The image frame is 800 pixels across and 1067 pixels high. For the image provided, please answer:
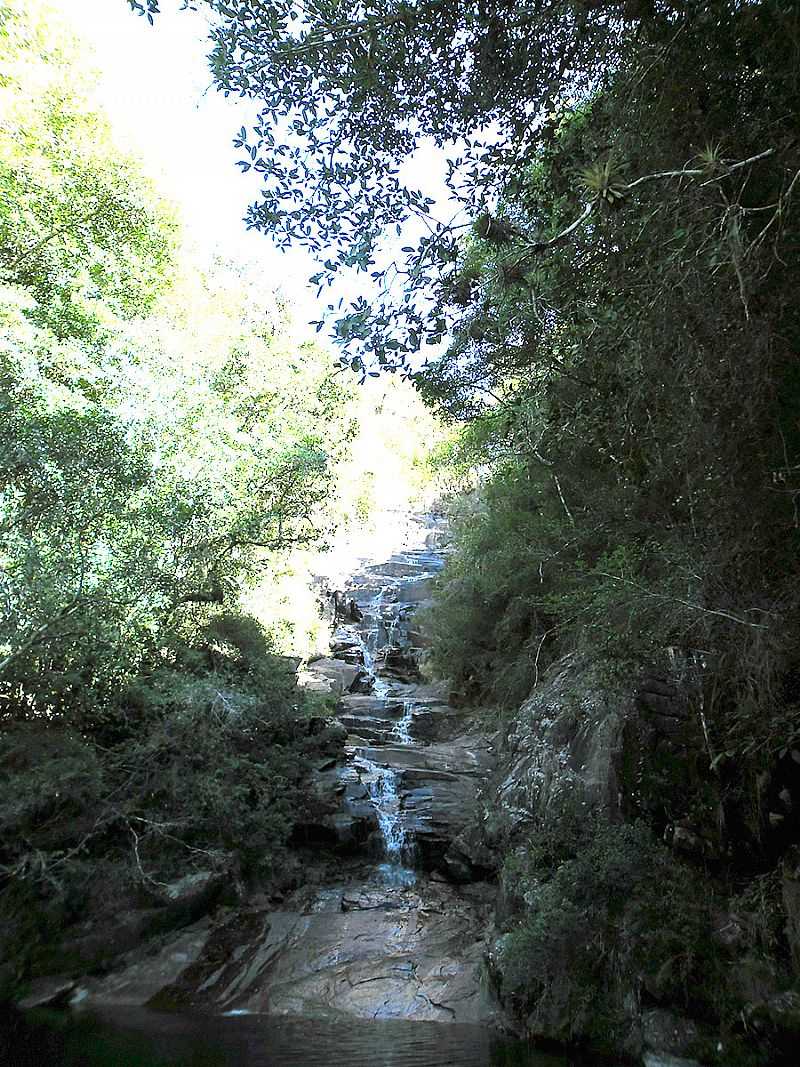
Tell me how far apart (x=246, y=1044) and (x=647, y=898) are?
410 centimetres

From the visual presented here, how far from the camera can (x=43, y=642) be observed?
7.19 metres

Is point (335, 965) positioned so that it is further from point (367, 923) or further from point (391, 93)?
point (391, 93)

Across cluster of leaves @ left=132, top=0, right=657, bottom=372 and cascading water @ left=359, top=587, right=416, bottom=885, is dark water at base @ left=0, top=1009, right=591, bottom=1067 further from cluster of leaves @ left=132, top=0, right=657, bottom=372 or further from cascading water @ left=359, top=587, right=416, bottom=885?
cluster of leaves @ left=132, top=0, right=657, bottom=372

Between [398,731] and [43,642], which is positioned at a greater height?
[43,642]

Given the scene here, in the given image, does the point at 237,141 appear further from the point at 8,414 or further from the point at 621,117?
the point at 8,414

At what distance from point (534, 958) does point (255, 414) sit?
10167 millimetres

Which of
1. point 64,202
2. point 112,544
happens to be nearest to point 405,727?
point 112,544

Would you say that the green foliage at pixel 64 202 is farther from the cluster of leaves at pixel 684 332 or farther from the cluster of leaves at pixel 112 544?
the cluster of leaves at pixel 684 332

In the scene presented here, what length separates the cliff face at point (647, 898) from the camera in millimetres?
4855

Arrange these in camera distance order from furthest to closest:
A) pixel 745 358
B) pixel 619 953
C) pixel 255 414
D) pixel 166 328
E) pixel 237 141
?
pixel 255 414, pixel 166 328, pixel 619 953, pixel 237 141, pixel 745 358

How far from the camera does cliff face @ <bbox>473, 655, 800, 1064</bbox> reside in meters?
4.86

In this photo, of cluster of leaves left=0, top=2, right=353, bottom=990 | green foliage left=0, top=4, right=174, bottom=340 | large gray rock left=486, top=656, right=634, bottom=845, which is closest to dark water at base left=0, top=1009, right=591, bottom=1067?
cluster of leaves left=0, top=2, right=353, bottom=990

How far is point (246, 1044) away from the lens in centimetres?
591

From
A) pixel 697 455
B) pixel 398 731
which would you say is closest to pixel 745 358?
pixel 697 455
